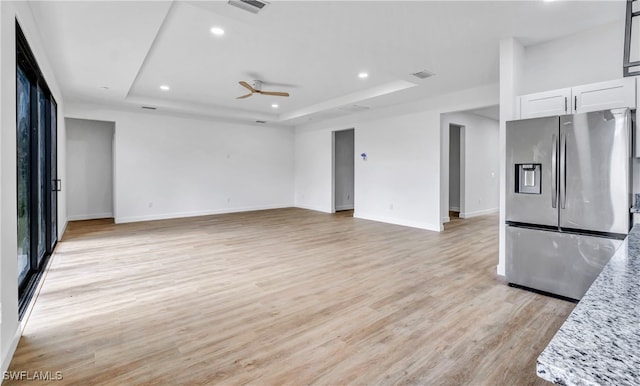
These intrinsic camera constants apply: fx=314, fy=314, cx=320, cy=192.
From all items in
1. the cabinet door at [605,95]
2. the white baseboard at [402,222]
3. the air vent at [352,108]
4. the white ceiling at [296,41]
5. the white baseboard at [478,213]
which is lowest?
the white baseboard at [402,222]

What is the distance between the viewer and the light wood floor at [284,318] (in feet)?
6.24

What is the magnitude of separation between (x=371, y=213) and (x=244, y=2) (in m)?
5.62

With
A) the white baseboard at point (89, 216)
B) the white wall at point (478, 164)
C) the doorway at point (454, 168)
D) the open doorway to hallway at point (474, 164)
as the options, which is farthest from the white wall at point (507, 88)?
the white baseboard at point (89, 216)

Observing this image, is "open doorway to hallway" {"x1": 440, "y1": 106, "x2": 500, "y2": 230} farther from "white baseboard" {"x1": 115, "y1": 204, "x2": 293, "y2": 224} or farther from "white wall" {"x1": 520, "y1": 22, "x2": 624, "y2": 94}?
"white baseboard" {"x1": 115, "y1": 204, "x2": 293, "y2": 224}

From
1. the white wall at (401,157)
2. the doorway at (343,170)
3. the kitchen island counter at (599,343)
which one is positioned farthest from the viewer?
the doorway at (343,170)

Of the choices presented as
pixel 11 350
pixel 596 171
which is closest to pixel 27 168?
pixel 11 350

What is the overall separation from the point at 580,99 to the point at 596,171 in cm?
76

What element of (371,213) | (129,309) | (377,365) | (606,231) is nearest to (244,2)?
(129,309)

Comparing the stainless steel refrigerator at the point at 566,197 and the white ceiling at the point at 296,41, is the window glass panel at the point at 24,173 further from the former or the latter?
the stainless steel refrigerator at the point at 566,197

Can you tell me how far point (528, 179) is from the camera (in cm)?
316

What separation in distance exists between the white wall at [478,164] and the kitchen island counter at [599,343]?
6.93m

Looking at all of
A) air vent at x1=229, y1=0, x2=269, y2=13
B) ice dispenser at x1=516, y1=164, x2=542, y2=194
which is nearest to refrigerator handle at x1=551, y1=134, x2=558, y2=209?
ice dispenser at x1=516, y1=164, x2=542, y2=194

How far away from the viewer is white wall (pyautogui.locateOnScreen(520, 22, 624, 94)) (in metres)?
3.11

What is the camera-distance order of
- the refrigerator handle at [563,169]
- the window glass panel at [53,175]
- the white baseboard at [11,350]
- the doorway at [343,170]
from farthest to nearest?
the doorway at [343,170], the window glass panel at [53,175], the refrigerator handle at [563,169], the white baseboard at [11,350]
